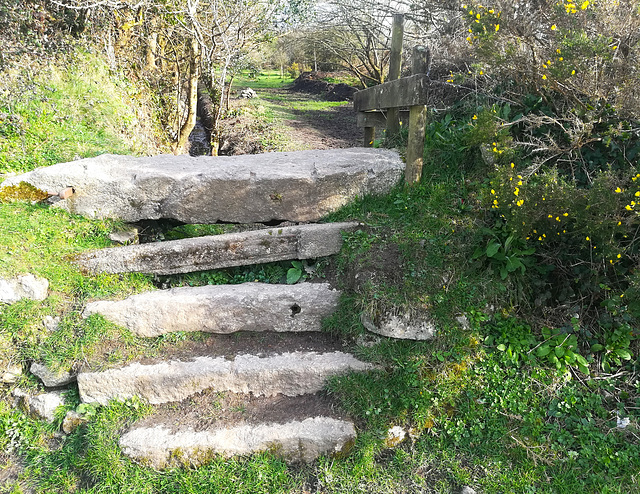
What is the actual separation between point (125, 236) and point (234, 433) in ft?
7.90

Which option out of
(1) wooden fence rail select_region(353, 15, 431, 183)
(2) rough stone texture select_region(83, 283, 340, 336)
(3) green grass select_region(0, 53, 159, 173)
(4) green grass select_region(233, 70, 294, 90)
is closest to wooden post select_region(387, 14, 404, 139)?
(1) wooden fence rail select_region(353, 15, 431, 183)

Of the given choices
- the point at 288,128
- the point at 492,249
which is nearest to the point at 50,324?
the point at 492,249

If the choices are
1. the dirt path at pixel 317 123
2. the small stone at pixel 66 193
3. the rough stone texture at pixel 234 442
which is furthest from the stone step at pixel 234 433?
the dirt path at pixel 317 123

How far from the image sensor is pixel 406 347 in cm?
313

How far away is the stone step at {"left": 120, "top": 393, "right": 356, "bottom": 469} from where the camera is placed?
2807 mm

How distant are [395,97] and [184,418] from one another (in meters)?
3.47

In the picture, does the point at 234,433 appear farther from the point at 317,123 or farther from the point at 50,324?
the point at 317,123

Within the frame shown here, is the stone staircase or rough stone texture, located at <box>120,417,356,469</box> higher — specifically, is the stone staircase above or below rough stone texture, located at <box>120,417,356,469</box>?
above

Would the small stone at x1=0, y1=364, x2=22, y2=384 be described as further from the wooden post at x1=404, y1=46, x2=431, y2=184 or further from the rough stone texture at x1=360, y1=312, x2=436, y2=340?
the wooden post at x1=404, y1=46, x2=431, y2=184

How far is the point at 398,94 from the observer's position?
4113 millimetres

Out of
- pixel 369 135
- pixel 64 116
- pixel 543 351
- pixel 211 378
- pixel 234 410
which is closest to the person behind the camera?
pixel 543 351

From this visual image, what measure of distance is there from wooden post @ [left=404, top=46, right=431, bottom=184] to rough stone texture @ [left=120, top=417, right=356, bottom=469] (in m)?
2.38

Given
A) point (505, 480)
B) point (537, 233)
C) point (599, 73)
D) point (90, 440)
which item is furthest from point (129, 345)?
point (599, 73)

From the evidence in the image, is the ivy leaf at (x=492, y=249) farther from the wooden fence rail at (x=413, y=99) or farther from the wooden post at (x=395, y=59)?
the wooden post at (x=395, y=59)
